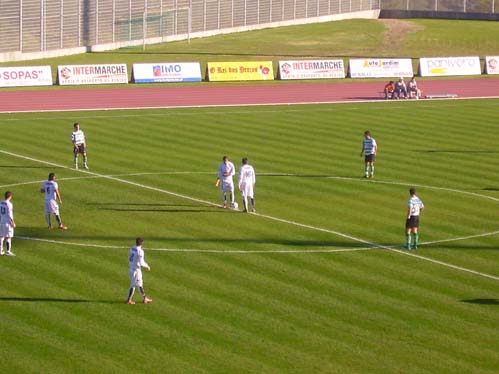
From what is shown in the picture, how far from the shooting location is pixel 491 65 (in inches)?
3974

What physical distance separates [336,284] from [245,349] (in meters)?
6.46

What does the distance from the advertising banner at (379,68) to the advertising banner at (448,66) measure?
1.50 metres

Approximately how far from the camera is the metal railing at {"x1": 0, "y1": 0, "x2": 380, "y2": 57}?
99.6 metres

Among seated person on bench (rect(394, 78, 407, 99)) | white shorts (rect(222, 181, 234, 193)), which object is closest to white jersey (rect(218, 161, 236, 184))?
white shorts (rect(222, 181, 234, 193))

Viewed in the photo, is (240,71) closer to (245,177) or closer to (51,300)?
(245,177)

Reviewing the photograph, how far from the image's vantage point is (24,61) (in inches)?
3900

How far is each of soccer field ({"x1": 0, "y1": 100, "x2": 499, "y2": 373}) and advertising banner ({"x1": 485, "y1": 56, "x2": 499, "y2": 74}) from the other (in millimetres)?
37496

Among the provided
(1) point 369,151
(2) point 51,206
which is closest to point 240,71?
(1) point 369,151

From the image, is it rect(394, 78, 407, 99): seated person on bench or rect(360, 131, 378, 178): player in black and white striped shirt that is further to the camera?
rect(394, 78, 407, 99): seated person on bench

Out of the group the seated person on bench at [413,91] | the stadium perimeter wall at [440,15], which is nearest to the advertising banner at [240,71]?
the seated person on bench at [413,91]

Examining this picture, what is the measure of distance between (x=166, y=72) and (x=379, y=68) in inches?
696

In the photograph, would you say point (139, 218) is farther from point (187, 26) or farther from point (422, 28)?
point (422, 28)

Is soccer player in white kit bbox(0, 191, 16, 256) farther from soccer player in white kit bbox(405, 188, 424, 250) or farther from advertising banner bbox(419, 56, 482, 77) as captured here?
advertising banner bbox(419, 56, 482, 77)

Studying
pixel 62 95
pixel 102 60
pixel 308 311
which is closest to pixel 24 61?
pixel 102 60
